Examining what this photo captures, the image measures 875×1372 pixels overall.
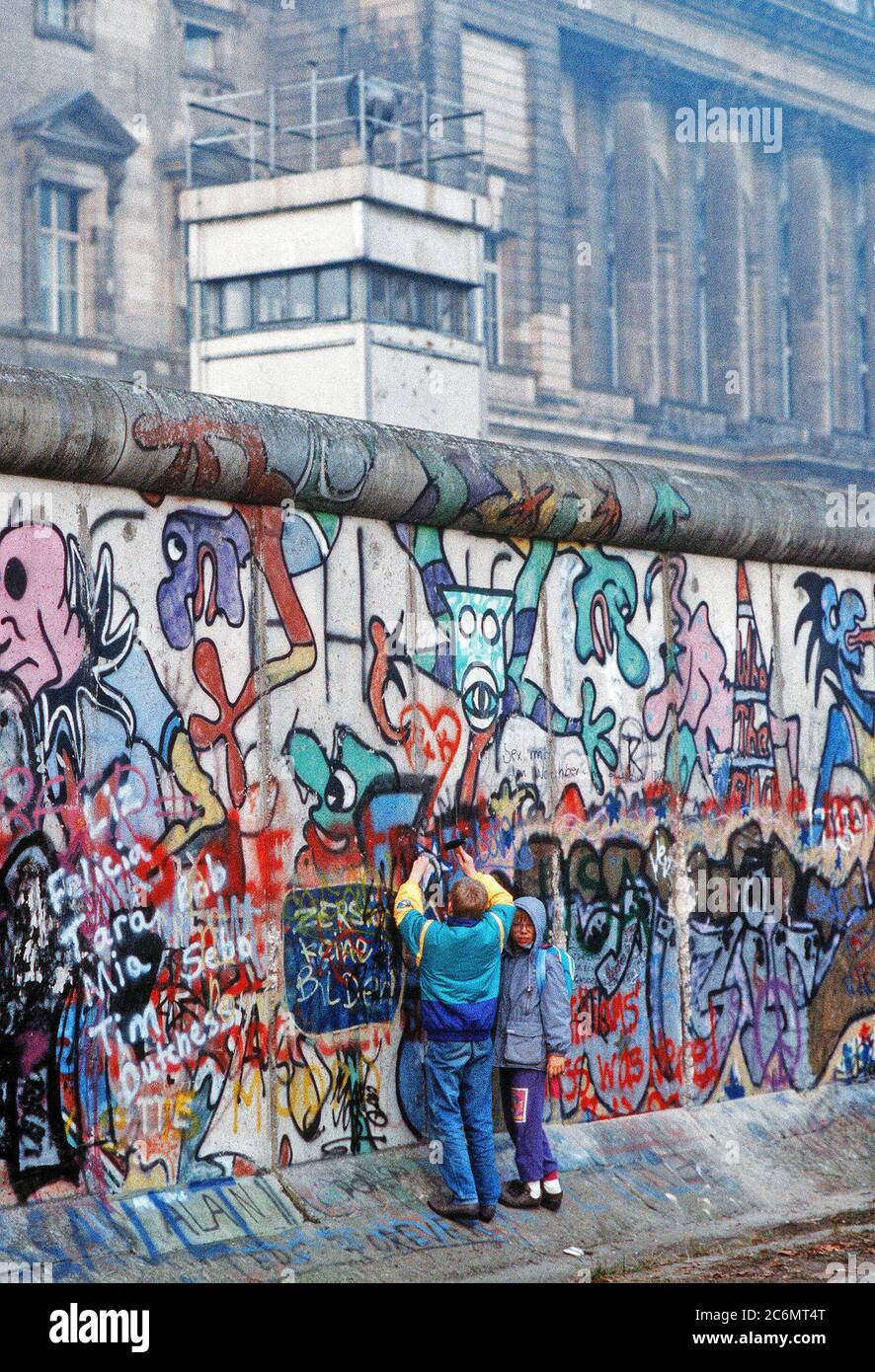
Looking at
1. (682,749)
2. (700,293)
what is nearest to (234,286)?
(682,749)

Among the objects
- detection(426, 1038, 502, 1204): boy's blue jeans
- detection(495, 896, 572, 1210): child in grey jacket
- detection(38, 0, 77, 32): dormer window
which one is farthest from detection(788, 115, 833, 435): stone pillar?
detection(426, 1038, 502, 1204): boy's blue jeans

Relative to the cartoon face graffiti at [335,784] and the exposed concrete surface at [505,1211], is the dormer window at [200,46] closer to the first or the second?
the exposed concrete surface at [505,1211]

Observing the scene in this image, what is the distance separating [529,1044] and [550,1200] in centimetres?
66

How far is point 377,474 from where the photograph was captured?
942 cm

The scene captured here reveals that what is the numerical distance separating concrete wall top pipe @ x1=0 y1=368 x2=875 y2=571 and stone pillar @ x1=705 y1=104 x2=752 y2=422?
171ft

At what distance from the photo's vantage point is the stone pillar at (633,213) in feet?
194

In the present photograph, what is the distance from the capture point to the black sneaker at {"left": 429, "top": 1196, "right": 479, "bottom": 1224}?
29.8 feet

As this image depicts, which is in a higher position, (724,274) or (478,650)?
(724,274)

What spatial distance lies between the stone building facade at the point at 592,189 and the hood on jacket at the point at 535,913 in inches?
1139

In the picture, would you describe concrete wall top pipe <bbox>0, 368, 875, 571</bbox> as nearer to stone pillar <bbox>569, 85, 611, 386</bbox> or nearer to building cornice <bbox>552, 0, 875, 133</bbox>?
stone pillar <bbox>569, 85, 611, 386</bbox>

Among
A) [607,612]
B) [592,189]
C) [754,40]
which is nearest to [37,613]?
[607,612]

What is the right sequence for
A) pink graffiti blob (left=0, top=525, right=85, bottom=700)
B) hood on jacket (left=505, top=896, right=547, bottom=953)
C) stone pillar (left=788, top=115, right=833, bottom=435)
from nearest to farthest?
pink graffiti blob (left=0, top=525, right=85, bottom=700) < hood on jacket (left=505, top=896, right=547, bottom=953) < stone pillar (left=788, top=115, right=833, bottom=435)

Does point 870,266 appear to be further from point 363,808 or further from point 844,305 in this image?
point 363,808

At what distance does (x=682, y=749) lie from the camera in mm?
11297
